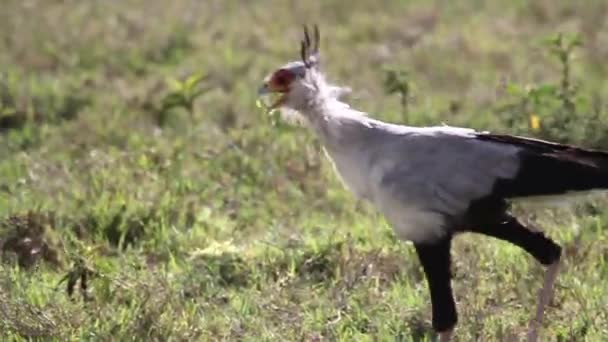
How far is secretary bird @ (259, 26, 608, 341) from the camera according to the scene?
4.16 meters

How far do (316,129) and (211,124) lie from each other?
311 cm

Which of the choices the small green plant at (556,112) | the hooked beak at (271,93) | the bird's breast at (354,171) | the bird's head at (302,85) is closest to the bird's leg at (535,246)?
the bird's breast at (354,171)

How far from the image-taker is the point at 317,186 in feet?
20.9

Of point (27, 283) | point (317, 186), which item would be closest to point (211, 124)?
point (317, 186)

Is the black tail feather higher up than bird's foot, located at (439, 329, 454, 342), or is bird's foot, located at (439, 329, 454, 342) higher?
the black tail feather

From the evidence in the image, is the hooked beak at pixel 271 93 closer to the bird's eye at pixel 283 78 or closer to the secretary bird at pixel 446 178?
the bird's eye at pixel 283 78

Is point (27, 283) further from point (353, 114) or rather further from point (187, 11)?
point (187, 11)

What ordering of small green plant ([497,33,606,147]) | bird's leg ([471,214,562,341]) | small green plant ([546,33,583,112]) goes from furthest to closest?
small green plant ([546,33,583,112])
small green plant ([497,33,606,147])
bird's leg ([471,214,562,341])

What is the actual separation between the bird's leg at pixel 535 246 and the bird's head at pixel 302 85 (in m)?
0.72

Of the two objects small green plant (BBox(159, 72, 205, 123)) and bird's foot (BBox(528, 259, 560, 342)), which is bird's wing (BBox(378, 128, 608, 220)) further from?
small green plant (BBox(159, 72, 205, 123))

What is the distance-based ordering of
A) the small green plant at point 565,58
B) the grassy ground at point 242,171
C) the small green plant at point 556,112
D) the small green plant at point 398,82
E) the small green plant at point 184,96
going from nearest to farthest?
the grassy ground at point 242,171, the small green plant at point 556,112, the small green plant at point 565,58, the small green plant at point 398,82, the small green plant at point 184,96

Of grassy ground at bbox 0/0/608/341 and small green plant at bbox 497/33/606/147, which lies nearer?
grassy ground at bbox 0/0/608/341

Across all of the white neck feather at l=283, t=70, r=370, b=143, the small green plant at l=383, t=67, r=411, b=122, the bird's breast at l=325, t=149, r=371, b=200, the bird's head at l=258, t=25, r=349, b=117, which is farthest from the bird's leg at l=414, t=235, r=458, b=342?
the small green plant at l=383, t=67, r=411, b=122

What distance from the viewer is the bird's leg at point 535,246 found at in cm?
427
